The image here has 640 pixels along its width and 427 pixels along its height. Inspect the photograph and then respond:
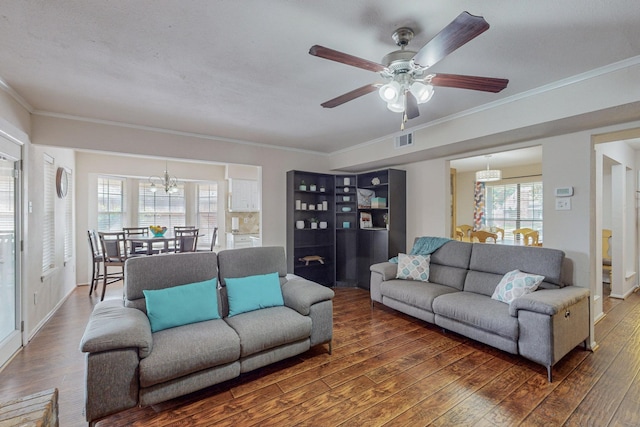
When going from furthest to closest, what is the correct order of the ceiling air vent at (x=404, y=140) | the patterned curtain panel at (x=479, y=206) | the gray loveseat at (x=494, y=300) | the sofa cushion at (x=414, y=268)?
the patterned curtain panel at (x=479, y=206)
the ceiling air vent at (x=404, y=140)
the sofa cushion at (x=414, y=268)
the gray loveseat at (x=494, y=300)

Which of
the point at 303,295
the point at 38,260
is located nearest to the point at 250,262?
the point at 303,295

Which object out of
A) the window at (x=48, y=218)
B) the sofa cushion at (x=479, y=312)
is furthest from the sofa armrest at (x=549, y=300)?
the window at (x=48, y=218)

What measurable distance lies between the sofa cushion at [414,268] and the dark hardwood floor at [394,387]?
84 cm

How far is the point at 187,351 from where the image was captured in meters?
1.95

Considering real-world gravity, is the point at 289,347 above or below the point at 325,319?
below

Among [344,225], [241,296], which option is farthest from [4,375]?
[344,225]

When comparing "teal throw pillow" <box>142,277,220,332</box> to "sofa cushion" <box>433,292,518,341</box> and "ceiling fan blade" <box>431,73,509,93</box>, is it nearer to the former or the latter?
"sofa cushion" <box>433,292,518,341</box>

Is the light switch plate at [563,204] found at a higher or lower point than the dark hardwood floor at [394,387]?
higher

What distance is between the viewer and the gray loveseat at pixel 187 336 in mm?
1738

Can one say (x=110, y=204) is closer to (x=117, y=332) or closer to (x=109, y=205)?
(x=109, y=205)

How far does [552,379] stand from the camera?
230 cm

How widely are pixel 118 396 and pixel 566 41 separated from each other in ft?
12.1

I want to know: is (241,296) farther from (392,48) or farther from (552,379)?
(552,379)

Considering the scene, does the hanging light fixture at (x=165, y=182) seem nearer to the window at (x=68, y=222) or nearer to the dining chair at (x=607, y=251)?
the window at (x=68, y=222)
